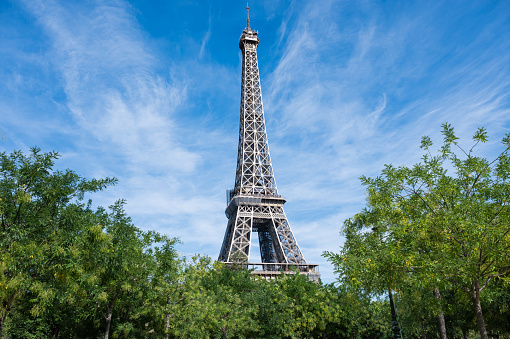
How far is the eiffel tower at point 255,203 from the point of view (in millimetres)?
49812

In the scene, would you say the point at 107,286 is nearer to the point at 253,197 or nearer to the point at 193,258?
the point at 193,258

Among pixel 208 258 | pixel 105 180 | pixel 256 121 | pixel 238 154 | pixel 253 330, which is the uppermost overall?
pixel 256 121

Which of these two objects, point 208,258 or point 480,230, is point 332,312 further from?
point 480,230

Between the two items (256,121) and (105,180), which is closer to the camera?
(105,180)

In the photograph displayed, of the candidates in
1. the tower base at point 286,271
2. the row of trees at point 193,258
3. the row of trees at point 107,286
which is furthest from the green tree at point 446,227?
the tower base at point 286,271

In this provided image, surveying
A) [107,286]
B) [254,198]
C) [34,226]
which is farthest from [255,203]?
[34,226]

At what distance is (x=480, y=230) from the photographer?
10.3 metres

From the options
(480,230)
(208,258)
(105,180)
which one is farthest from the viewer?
(208,258)

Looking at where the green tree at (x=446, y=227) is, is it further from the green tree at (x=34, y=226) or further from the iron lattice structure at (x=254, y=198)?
the iron lattice structure at (x=254, y=198)

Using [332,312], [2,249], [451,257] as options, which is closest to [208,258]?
[332,312]

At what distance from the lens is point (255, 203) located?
178 feet

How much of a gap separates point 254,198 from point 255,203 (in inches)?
31.7

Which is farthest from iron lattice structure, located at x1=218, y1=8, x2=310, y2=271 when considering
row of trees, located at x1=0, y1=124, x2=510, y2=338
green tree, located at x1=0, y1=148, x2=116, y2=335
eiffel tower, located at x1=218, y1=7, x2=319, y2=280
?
green tree, located at x1=0, y1=148, x2=116, y2=335

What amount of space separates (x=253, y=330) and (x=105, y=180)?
16.0 m
